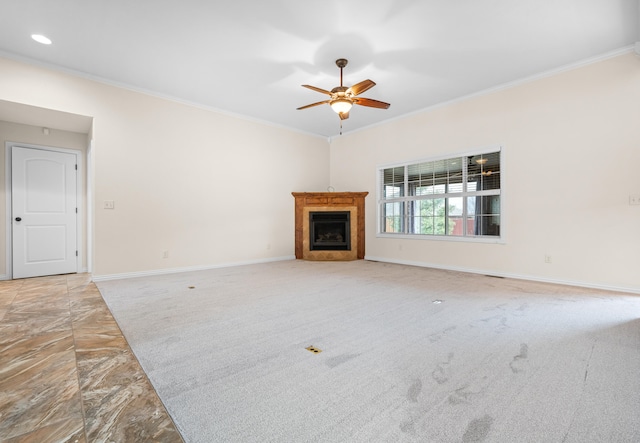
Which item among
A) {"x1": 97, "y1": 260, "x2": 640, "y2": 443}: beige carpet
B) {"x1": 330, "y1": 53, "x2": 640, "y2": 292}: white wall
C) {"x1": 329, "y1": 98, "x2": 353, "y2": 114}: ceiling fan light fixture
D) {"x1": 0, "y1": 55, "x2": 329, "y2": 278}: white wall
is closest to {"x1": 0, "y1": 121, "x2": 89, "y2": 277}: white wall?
{"x1": 0, "y1": 55, "x2": 329, "y2": 278}: white wall

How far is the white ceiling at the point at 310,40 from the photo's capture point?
9.36 ft

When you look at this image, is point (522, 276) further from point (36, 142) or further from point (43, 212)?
point (36, 142)

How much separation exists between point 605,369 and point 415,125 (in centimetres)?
477

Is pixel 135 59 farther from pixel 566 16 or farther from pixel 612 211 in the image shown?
pixel 612 211

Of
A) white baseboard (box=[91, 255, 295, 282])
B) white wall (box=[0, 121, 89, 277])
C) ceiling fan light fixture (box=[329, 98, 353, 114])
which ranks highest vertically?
ceiling fan light fixture (box=[329, 98, 353, 114])

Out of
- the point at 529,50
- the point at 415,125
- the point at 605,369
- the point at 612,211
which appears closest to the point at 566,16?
the point at 529,50

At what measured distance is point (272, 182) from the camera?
627 centimetres

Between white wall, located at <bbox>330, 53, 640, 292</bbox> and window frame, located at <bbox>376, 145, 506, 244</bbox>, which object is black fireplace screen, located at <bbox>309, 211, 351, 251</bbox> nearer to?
window frame, located at <bbox>376, 145, 506, 244</bbox>

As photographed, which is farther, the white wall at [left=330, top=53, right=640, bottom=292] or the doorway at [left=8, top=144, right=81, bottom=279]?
the doorway at [left=8, top=144, right=81, bottom=279]

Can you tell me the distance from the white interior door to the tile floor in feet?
7.53

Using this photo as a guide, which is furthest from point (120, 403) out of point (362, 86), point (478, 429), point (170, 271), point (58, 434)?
point (170, 271)

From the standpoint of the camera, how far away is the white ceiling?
9.36ft

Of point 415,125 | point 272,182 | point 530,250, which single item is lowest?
point 530,250

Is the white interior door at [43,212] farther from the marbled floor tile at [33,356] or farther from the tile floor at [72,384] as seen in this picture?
the marbled floor tile at [33,356]
